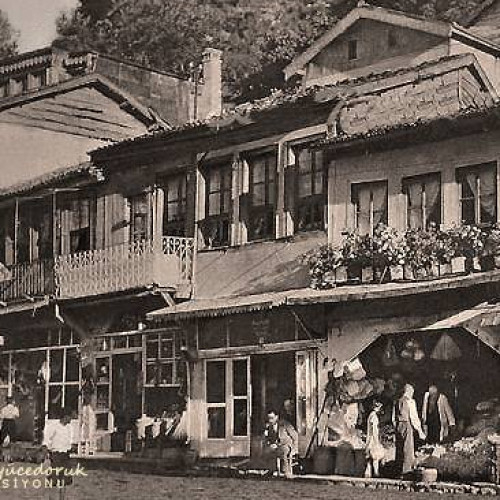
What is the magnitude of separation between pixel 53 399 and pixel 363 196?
9.35 meters

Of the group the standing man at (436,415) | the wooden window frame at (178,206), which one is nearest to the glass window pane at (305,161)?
the wooden window frame at (178,206)

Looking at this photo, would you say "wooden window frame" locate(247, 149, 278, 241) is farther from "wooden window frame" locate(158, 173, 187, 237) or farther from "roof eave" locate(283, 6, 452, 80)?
"roof eave" locate(283, 6, 452, 80)

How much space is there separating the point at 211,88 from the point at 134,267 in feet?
33.4

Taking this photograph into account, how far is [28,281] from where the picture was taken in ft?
80.0

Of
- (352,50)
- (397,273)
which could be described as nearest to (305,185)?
(397,273)

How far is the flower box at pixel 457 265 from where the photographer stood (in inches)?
648

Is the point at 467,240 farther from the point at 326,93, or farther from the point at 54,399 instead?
the point at 54,399

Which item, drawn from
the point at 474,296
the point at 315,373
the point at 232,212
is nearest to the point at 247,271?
the point at 232,212

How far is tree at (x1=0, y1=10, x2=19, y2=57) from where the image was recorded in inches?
693

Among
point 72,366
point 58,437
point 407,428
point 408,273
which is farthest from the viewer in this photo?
point 72,366

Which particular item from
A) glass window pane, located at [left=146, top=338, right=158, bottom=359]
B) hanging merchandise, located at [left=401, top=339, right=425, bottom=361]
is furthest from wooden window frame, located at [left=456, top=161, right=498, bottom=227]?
glass window pane, located at [left=146, top=338, right=158, bottom=359]

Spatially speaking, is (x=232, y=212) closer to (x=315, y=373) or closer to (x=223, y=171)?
(x=223, y=171)

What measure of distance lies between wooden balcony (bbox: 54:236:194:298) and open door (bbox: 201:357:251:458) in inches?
67.7

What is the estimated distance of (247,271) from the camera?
67.8 feet
